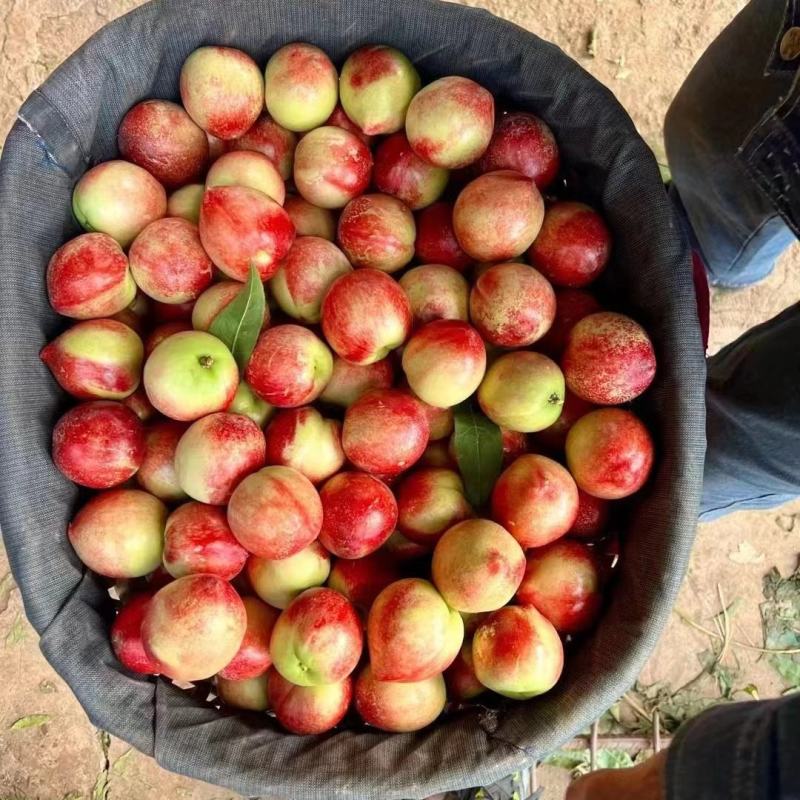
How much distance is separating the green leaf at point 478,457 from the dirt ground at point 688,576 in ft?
3.23

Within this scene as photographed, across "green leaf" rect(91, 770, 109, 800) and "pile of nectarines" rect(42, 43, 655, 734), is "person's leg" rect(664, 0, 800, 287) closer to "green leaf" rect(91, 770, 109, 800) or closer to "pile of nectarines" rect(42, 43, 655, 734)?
"pile of nectarines" rect(42, 43, 655, 734)

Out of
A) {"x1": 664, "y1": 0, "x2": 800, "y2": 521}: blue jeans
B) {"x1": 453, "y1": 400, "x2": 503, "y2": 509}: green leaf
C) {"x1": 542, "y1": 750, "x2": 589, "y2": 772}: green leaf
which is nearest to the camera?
{"x1": 664, "y1": 0, "x2": 800, "y2": 521}: blue jeans

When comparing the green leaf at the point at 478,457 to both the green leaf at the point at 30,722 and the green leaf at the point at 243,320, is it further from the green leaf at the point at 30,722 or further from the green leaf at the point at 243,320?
the green leaf at the point at 30,722

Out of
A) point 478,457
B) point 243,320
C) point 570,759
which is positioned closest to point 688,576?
point 570,759

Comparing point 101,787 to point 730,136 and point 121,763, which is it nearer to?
point 121,763

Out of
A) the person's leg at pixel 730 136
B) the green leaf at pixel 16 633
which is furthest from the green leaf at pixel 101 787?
the person's leg at pixel 730 136

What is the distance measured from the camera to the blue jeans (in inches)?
41.9

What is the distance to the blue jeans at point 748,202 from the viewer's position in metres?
1.07

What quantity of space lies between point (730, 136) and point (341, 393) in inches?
29.2

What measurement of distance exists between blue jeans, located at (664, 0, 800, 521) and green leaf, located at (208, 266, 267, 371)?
0.76 meters

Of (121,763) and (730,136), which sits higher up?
(730,136)

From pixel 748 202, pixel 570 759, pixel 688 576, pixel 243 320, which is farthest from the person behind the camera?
pixel 688 576

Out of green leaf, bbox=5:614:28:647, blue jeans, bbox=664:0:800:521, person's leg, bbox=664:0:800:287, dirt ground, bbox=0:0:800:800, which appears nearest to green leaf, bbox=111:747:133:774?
dirt ground, bbox=0:0:800:800

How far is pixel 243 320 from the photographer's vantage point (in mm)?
1142
